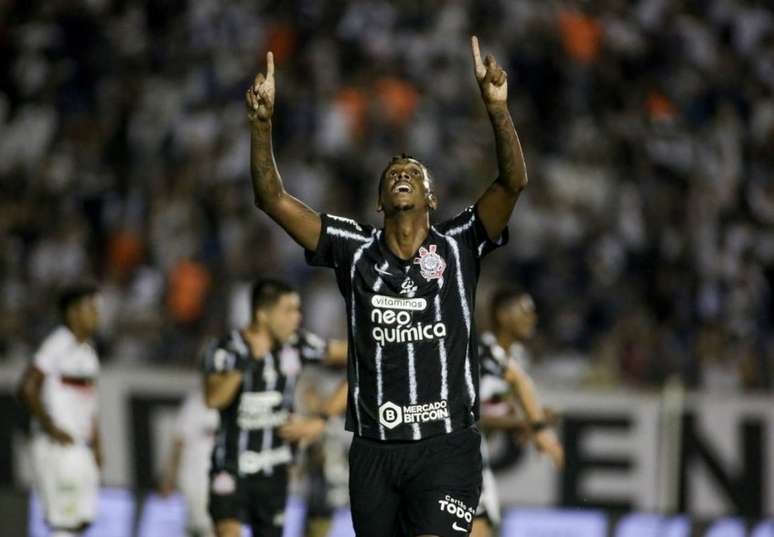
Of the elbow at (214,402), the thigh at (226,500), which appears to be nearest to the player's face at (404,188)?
the elbow at (214,402)

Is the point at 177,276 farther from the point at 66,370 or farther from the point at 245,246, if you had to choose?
the point at 66,370

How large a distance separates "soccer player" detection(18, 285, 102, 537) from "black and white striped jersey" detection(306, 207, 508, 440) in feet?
14.3

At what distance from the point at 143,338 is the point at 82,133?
10.8 feet

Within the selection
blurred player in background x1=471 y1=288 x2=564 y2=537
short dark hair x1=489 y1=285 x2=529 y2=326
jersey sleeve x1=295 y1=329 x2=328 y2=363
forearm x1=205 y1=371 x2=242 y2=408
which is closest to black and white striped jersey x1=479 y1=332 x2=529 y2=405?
blurred player in background x1=471 y1=288 x2=564 y2=537

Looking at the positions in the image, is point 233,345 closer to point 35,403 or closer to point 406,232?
point 35,403

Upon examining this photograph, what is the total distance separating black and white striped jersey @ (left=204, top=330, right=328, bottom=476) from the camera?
9.35m

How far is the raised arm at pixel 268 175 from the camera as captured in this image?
655 cm

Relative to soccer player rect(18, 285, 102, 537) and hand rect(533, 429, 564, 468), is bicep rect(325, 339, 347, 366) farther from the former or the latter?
soccer player rect(18, 285, 102, 537)

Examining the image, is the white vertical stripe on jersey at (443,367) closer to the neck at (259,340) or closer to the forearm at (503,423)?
the neck at (259,340)

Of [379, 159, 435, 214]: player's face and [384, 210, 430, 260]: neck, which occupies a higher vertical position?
[379, 159, 435, 214]: player's face

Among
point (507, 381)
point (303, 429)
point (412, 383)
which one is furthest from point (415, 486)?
point (507, 381)

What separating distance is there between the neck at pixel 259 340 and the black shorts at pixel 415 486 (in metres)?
2.69

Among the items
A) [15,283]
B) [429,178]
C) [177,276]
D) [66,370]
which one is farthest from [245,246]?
[429,178]

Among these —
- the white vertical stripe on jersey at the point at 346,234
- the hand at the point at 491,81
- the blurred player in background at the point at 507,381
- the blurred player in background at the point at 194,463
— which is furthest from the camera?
the blurred player in background at the point at 194,463
